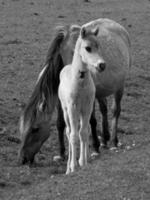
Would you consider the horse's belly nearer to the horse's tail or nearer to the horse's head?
the horse's tail

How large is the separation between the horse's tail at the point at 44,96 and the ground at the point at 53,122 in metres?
0.74

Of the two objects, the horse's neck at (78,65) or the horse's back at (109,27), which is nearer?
the horse's neck at (78,65)

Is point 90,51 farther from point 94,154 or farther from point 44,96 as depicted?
point 94,154

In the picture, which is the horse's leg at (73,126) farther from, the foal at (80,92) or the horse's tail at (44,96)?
the horse's tail at (44,96)

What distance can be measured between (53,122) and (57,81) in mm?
2688

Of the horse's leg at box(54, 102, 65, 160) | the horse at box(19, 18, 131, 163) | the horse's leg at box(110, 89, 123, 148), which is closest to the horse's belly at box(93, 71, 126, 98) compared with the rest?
the horse at box(19, 18, 131, 163)

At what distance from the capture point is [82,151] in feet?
28.2

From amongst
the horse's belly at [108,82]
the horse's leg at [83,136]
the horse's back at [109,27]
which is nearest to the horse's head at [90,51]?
the horse's leg at [83,136]

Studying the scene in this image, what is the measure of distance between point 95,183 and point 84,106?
1318mm

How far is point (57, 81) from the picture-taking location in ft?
32.1

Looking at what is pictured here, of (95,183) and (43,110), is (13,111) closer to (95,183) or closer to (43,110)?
(43,110)

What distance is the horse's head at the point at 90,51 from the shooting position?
26.0 feet

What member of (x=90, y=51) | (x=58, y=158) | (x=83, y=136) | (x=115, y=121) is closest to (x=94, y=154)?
(x=58, y=158)

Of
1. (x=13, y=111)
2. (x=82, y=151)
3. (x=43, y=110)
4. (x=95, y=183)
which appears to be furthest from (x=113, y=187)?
(x=13, y=111)
